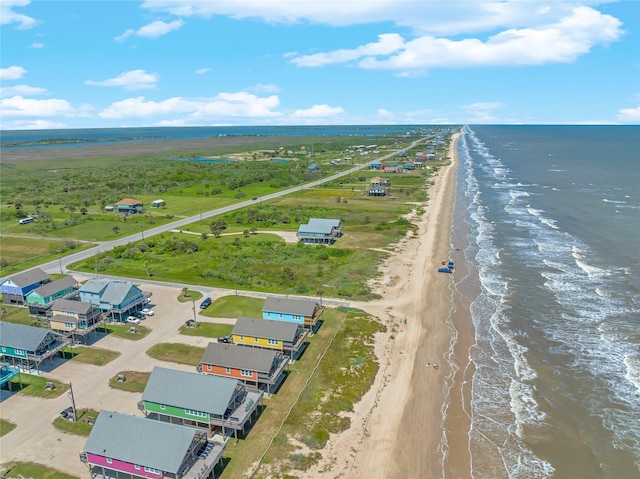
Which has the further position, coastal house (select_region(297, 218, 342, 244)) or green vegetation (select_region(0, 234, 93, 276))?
coastal house (select_region(297, 218, 342, 244))

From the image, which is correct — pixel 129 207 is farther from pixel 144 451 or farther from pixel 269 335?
pixel 144 451

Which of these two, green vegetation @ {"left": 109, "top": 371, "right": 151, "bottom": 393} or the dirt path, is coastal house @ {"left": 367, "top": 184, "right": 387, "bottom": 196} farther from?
green vegetation @ {"left": 109, "top": 371, "right": 151, "bottom": 393}

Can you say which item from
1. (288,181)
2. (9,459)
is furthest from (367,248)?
(288,181)

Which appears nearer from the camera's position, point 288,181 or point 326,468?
point 326,468

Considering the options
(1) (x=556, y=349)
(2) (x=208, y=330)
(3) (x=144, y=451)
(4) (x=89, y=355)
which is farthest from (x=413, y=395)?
(4) (x=89, y=355)

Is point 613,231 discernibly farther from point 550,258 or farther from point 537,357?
point 537,357

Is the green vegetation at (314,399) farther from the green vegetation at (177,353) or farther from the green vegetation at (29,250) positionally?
the green vegetation at (29,250)

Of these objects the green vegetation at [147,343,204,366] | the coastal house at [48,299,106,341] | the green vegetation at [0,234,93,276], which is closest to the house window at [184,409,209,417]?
the green vegetation at [147,343,204,366]
